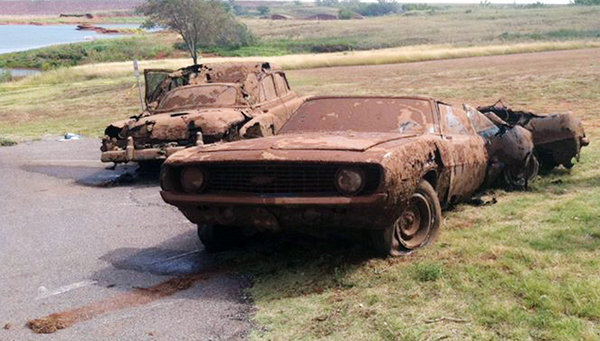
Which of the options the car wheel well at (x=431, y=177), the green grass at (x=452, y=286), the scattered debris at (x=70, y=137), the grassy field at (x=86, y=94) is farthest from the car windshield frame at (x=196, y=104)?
the grassy field at (x=86, y=94)

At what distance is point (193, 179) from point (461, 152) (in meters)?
2.80

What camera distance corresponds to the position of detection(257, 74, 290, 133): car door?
40.5 ft

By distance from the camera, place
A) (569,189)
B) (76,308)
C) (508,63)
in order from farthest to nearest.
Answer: (508,63) < (569,189) < (76,308)

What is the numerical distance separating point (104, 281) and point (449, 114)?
3957 mm

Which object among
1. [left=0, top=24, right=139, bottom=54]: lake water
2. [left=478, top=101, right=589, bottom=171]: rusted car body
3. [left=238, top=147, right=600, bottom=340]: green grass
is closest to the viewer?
[left=238, top=147, right=600, bottom=340]: green grass

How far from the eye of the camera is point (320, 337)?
471cm

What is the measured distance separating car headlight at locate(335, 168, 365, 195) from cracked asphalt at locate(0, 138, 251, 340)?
3.71 ft

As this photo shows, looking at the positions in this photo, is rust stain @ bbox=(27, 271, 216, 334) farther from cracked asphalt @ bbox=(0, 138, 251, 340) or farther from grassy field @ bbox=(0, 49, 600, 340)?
grassy field @ bbox=(0, 49, 600, 340)

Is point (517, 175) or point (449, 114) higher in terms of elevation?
point (449, 114)

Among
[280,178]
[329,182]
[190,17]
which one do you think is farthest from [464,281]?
[190,17]

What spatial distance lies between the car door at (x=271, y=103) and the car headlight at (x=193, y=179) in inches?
232

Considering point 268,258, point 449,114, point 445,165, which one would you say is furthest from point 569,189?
point 268,258

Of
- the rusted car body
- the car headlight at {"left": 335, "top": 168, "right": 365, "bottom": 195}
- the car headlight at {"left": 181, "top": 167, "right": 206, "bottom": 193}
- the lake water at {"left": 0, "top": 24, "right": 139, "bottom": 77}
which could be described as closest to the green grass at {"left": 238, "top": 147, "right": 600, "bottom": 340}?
the car headlight at {"left": 335, "top": 168, "right": 365, "bottom": 195}

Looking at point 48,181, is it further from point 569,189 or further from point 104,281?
point 569,189
